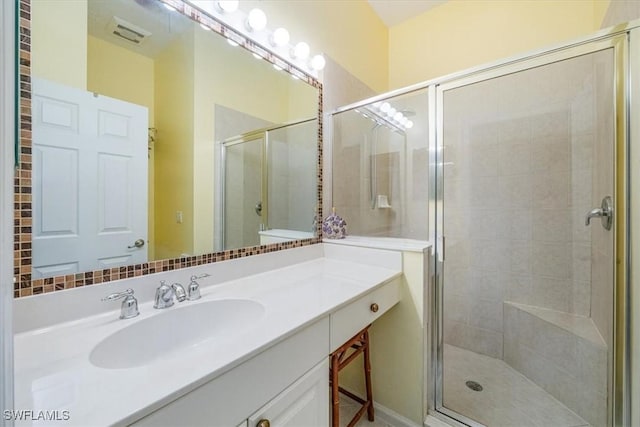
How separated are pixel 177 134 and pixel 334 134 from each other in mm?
1031

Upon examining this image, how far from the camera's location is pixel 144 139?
97 centimetres

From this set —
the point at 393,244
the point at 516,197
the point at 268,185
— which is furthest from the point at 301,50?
the point at 516,197

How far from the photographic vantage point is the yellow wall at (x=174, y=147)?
1.00 m

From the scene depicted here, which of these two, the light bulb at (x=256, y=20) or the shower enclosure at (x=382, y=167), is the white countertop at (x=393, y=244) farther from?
the light bulb at (x=256, y=20)

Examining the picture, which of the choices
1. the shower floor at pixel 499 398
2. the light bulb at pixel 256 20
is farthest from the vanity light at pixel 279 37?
the shower floor at pixel 499 398

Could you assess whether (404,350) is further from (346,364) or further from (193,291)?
(193,291)

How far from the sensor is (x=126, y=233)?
0.92 metres

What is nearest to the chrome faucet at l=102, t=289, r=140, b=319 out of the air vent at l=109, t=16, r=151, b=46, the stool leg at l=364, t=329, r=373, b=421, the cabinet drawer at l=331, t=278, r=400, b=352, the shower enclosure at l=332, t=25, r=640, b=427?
the cabinet drawer at l=331, t=278, r=400, b=352

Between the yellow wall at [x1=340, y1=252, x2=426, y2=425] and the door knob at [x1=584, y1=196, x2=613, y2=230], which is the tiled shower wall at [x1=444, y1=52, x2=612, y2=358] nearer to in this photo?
the door knob at [x1=584, y1=196, x2=613, y2=230]

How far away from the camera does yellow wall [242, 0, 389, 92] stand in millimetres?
1514

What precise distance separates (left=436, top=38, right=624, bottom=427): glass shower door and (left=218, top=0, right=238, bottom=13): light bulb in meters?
1.12

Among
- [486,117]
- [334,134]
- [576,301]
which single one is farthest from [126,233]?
[576,301]

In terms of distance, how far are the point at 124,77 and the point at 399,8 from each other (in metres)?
2.26

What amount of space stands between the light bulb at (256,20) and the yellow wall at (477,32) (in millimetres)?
1532
